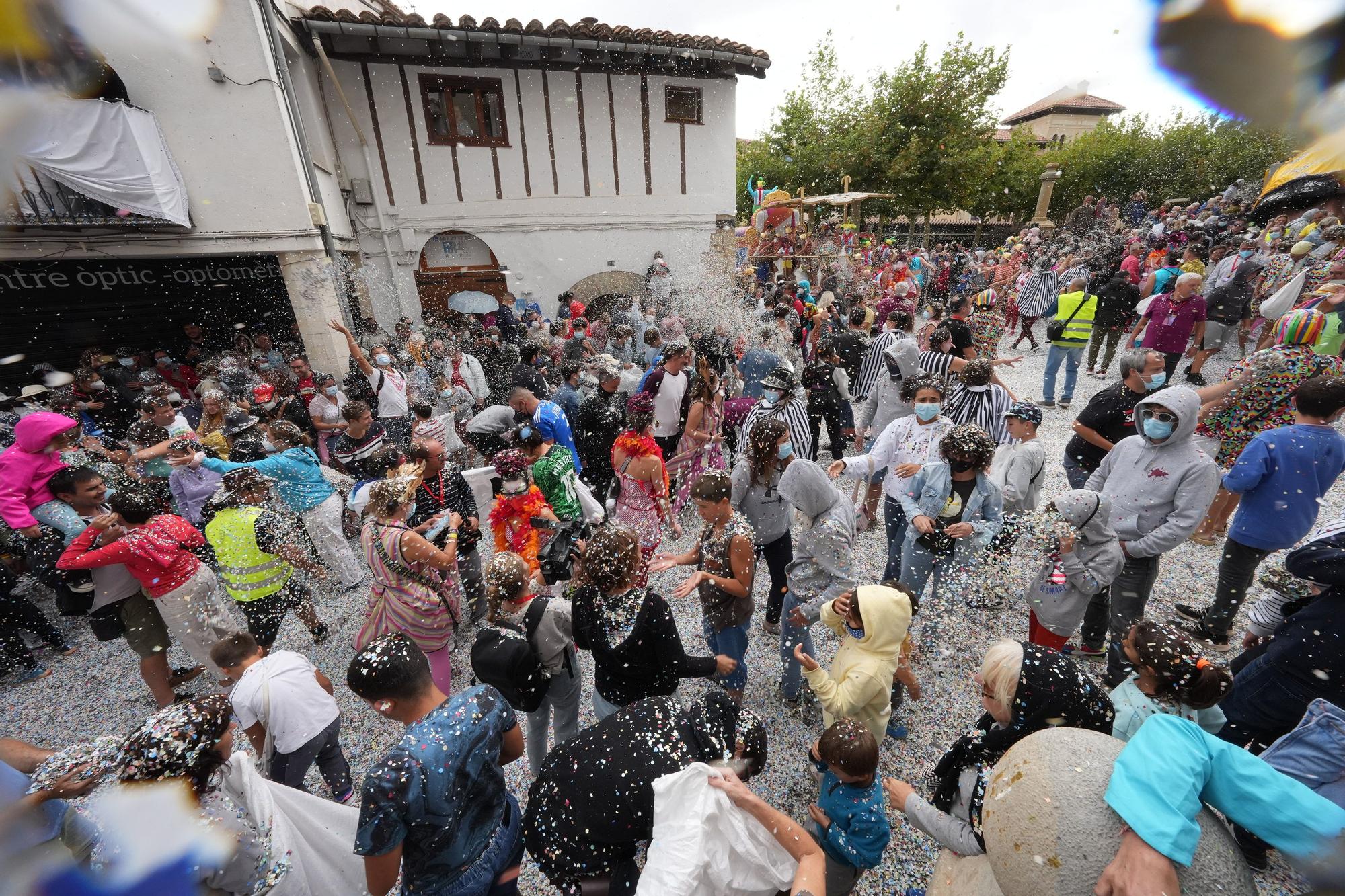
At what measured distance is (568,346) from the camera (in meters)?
8.30

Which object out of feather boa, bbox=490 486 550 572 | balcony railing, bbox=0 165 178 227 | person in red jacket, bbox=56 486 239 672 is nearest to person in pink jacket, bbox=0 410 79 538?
person in red jacket, bbox=56 486 239 672

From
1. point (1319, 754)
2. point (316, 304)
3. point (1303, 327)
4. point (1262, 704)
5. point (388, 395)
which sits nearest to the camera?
point (1319, 754)

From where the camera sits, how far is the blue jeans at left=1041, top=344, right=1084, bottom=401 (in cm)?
693

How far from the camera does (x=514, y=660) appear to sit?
6.86 feet

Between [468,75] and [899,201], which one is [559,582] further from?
[899,201]

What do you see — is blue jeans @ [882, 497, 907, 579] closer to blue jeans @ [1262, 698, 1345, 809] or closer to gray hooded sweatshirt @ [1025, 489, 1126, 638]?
gray hooded sweatshirt @ [1025, 489, 1126, 638]

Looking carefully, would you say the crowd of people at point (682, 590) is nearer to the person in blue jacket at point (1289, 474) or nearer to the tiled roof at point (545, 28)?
the person in blue jacket at point (1289, 474)

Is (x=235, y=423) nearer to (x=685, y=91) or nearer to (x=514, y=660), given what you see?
(x=514, y=660)

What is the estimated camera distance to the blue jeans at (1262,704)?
79.0 inches

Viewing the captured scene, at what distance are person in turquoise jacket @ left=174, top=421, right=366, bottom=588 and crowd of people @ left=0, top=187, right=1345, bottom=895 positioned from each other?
26mm

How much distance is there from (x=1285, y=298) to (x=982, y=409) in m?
6.19

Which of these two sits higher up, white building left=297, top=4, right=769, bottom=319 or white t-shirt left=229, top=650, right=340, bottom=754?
white building left=297, top=4, right=769, bottom=319

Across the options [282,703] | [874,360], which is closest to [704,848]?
[282,703]

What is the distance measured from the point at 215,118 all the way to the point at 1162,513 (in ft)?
35.4
